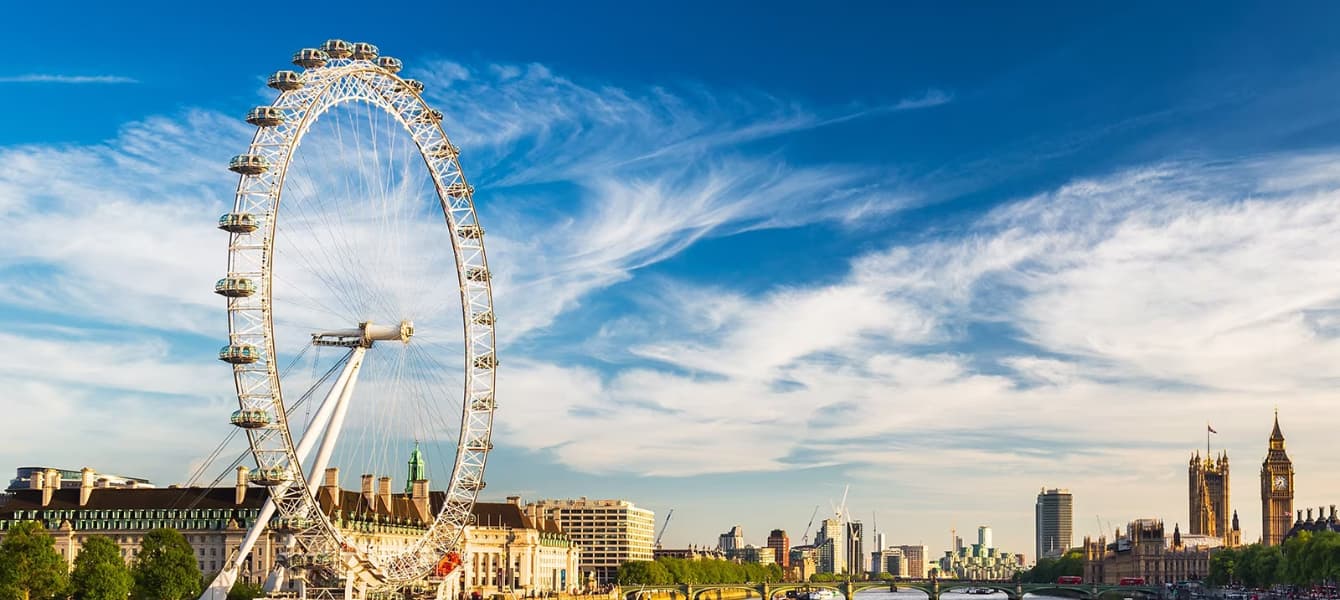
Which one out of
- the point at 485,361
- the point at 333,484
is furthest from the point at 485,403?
the point at 333,484

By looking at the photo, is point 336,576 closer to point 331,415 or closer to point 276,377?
point 331,415

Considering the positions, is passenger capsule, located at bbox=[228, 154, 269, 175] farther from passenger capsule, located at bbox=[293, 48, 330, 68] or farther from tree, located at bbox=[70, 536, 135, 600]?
tree, located at bbox=[70, 536, 135, 600]

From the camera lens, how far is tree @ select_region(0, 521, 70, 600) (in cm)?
10744

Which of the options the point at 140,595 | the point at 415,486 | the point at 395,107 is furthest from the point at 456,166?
the point at 415,486

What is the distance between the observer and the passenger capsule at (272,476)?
84750mm

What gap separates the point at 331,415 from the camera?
95.9 meters

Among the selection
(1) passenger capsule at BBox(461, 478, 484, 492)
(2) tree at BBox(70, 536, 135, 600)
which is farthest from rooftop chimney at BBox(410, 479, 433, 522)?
(1) passenger capsule at BBox(461, 478, 484, 492)

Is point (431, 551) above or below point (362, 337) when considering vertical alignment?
below

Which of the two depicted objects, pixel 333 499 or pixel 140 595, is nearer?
pixel 140 595

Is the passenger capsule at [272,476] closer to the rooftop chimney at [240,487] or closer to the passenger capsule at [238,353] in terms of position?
the passenger capsule at [238,353]

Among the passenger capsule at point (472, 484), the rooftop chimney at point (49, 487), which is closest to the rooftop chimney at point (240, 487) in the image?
the rooftop chimney at point (49, 487)

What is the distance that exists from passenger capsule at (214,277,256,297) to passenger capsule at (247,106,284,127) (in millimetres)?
8142

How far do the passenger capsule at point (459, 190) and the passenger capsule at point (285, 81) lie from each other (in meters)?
18.3

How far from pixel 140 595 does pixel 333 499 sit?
114ft
